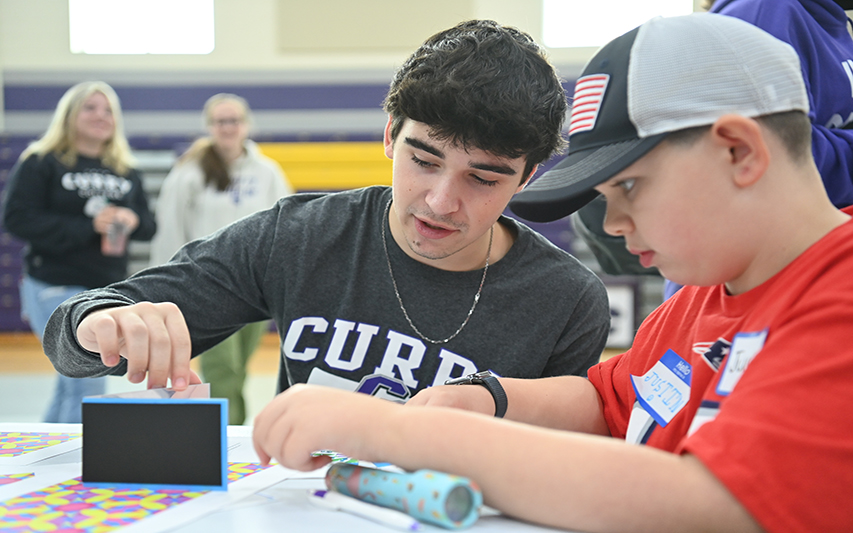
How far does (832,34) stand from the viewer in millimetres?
1124

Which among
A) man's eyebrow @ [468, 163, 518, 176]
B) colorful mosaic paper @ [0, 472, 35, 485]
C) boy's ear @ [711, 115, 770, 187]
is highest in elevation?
boy's ear @ [711, 115, 770, 187]

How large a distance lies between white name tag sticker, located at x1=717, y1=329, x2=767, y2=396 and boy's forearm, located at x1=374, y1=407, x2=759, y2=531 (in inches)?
3.9

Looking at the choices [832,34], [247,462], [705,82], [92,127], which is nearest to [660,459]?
[705,82]

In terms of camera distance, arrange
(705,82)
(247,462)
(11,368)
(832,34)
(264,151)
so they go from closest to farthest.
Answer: (705,82)
(247,462)
(832,34)
(11,368)
(264,151)

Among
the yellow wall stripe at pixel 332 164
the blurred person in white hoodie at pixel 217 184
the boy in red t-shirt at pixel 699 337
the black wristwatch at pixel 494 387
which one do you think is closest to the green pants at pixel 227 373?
the blurred person in white hoodie at pixel 217 184

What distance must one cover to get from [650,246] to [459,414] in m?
0.25

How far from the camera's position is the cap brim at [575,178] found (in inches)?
24.9

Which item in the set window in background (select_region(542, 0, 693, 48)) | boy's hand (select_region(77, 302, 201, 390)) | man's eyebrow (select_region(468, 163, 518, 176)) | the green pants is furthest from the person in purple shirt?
window in background (select_region(542, 0, 693, 48))

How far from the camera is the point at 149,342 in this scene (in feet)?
2.67

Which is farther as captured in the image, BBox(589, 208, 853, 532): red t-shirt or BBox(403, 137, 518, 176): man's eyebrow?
BBox(403, 137, 518, 176): man's eyebrow

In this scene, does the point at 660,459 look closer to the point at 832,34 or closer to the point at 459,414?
the point at 459,414

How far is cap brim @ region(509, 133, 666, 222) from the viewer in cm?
63

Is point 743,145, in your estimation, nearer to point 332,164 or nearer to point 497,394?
point 497,394

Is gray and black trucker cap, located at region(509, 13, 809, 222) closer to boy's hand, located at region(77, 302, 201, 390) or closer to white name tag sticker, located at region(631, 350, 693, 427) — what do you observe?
white name tag sticker, located at region(631, 350, 693, 427)
